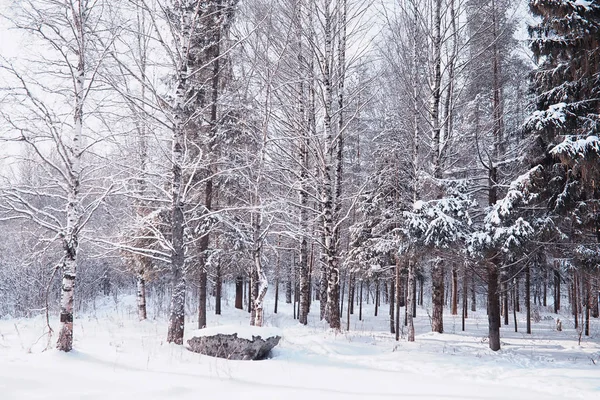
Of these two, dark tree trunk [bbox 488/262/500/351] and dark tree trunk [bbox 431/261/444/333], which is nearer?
dark tree trunk [bbox 488/262/500/351]

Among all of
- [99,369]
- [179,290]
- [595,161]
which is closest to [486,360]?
[595,161]

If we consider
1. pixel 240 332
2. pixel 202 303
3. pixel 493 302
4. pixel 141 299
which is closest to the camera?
pixel 240 332

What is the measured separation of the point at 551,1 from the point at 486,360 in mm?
9539

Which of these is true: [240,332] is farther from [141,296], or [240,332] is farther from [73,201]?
[141,296]

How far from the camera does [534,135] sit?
11430 mm

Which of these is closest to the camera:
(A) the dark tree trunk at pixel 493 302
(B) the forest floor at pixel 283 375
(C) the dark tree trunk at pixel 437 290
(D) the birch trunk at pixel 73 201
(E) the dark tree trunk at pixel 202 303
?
(B) the forest floor at pixel 283 375

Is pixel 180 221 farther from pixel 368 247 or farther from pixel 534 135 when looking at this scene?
pixel 368 247

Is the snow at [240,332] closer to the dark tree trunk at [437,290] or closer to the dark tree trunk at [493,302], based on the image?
the dark tree trunk at [493,302]

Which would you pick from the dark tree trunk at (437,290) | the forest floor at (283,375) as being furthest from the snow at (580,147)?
the dark tree trunk at (437,290)

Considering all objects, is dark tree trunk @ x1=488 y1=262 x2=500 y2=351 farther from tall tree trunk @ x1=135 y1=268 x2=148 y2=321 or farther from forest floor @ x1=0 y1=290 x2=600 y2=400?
tall tree trunk @ x1=135 y1=268 x2=148 y2=321

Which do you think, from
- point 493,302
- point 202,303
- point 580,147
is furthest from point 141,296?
point 580,147

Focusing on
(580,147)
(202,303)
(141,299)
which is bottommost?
(141,299)

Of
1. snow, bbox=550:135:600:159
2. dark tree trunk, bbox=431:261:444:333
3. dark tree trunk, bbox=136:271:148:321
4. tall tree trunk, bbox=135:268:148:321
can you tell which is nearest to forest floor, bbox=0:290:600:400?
dark tree trunk, bbox=431:261:444:333

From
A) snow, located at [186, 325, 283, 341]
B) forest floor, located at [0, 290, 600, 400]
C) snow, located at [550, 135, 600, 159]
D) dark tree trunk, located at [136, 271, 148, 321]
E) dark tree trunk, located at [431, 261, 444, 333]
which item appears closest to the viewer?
forest floor, located at [0, 290, 600, 400]
